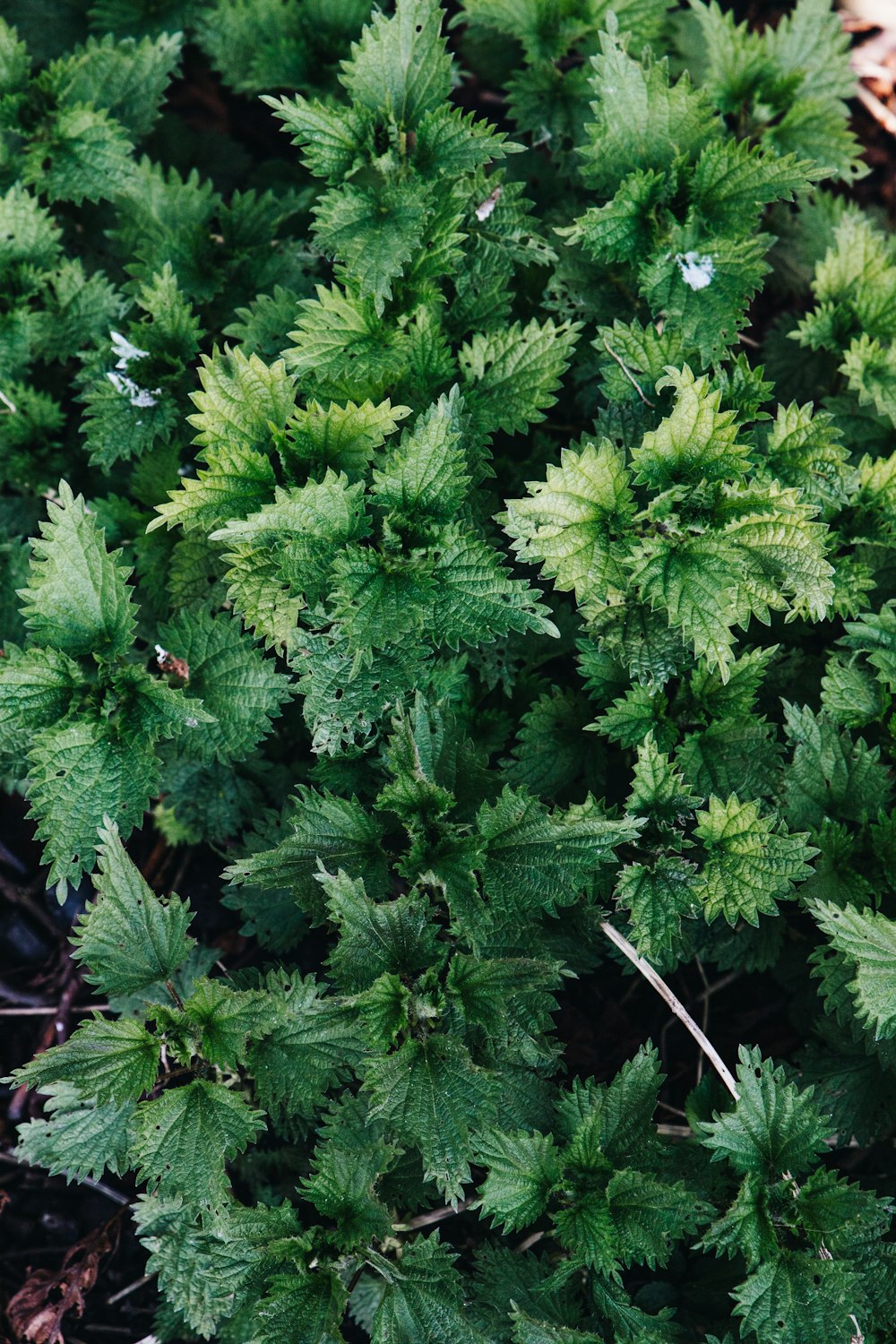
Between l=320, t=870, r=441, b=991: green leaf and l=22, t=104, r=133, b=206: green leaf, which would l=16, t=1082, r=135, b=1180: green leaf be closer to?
l=320, t=870, r=441, b=991: green leaf

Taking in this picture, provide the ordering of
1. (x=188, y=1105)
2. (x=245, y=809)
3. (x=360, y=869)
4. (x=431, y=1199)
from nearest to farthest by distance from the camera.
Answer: (x=188, y=1105) < (x=360, y=869) < (x=431, y=1199) < (x=245, y=809)

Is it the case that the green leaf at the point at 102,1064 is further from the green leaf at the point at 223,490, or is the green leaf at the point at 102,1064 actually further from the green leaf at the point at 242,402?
the green leaf at the point at 242,402

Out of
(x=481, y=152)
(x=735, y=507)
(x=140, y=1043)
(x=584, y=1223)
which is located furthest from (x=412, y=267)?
(x=584, y=1223)

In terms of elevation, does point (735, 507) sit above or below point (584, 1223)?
above

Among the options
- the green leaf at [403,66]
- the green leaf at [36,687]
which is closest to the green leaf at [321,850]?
the green leaf at [36,687]

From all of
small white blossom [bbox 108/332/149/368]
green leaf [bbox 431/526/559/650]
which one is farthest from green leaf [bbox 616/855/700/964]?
small white blossom [bbox 108/332/149/368]

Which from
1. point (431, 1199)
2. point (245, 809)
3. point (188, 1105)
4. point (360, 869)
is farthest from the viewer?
point (245, 809)

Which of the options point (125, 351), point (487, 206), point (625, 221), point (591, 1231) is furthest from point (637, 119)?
point (591, 1231)

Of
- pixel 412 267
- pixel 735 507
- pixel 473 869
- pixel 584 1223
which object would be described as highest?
pixel 412 267

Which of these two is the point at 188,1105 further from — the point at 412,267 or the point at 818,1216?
the point at 412,267
